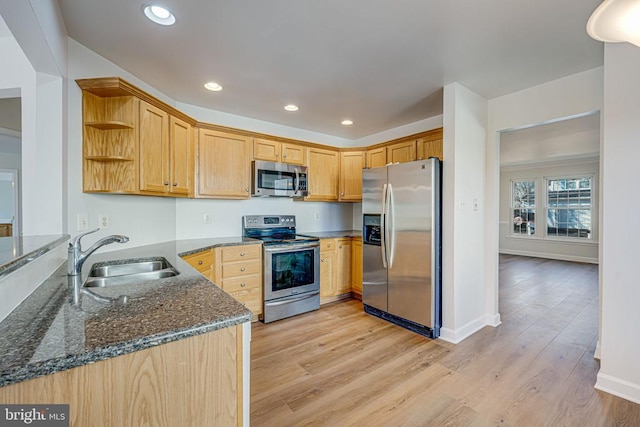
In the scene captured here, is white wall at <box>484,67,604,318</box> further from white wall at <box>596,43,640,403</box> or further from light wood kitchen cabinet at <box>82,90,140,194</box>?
light wood kitchen cabinet at <box>82,90,140,194</box>

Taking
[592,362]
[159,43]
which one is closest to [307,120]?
[159,43]

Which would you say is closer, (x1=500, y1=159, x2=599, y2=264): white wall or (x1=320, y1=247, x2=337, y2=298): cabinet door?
(x1=320, y1=247, x2=337, y2=298): cabinet door

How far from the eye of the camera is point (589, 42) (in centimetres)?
198

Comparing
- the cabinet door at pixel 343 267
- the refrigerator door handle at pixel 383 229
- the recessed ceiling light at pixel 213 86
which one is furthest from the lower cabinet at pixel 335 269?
the recessed ceiling light at pixel 213 86

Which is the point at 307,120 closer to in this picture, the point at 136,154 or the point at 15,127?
the point at 136,154

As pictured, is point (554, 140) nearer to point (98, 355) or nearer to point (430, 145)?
point (430, 145)

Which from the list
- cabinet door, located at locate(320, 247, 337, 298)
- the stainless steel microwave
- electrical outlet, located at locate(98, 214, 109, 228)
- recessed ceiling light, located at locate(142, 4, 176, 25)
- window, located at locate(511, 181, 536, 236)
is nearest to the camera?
recessed ceiling light, located at locate(142, 4, 176, 25)

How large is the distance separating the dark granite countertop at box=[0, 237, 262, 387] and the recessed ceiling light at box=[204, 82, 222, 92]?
2.00 meters

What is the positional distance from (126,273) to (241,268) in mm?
1150

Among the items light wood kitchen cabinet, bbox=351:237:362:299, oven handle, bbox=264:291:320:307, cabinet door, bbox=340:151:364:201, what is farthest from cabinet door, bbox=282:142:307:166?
oven handle, bbox=264:291:320:307

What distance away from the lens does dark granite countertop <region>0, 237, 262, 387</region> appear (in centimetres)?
73

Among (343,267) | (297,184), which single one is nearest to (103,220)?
(297,184)

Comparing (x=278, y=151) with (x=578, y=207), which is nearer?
(x=278, y=151)

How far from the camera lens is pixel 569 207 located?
679 centimetres
